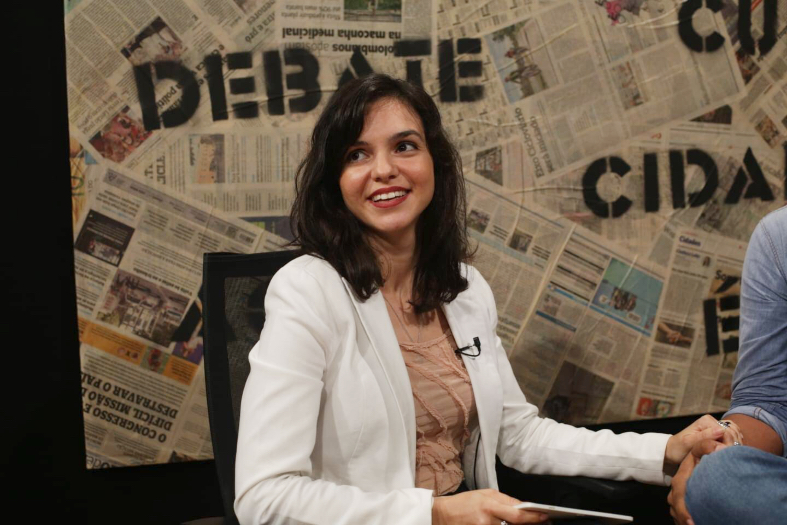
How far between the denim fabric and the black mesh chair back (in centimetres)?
93

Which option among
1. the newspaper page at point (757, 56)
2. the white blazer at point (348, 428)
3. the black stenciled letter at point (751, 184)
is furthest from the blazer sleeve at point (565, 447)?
the newspaper page at point (757, 56)

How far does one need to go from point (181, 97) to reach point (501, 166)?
866 mm

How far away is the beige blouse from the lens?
51.6 inches

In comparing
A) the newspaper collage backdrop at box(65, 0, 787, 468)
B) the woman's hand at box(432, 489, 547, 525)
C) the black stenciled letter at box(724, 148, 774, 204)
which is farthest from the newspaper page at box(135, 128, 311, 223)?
the black stenciled letter at box(724, 148, 774, 204)

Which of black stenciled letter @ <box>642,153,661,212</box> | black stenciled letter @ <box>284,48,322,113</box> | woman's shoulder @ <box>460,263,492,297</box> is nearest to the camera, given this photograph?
woman's shoulder @ <box>460,263,492,297</box>

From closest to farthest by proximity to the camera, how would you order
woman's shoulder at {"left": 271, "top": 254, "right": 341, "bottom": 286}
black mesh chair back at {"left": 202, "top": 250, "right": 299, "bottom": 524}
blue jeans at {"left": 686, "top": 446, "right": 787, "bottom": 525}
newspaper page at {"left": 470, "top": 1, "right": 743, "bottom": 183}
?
1. blue jeans at {"left": 686, "top": 446, "right": 787, "bottom": 525}
2. woman's shoulder at {"left": 271, "top": 254, "right": 341, "bottom": 286}
3. black mesh chair back at {"left": 202, "top": 250, "right": 299, "bottom": 524}
4. newspaper page at {"left": 470, "top": 1, "right": 743, "bottom": 183}

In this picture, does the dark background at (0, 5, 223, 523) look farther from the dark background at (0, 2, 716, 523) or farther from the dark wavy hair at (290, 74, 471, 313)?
the dark wavy hair at (290, 74, 471, 313)

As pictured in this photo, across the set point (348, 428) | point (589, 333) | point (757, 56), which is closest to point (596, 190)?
point (589, 333)

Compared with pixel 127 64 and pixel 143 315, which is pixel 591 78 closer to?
pixel 127 64

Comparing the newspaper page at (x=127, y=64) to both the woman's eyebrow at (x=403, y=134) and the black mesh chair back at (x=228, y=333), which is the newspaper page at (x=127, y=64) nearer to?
the black mesh chair back at (x=228, y=333)

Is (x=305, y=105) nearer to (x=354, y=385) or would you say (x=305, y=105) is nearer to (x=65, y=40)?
(x=65, y=40)

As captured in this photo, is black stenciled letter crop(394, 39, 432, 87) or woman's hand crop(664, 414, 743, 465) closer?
woman's hand crop(664, 414, 743, 465)

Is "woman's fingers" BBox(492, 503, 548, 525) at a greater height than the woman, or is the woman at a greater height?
the woman

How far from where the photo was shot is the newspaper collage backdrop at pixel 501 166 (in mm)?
1756
